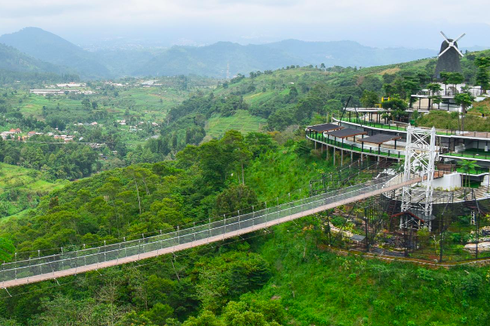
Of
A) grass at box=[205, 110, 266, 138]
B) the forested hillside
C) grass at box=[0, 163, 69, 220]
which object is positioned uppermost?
the forested hillside

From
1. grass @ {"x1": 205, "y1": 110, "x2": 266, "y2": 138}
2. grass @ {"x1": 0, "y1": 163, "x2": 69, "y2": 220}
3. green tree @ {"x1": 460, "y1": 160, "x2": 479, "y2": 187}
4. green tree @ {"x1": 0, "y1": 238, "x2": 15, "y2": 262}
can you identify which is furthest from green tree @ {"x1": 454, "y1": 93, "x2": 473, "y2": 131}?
grass @ {"x1": 0, "y1": 163, "x2": 69, "y2": 220}

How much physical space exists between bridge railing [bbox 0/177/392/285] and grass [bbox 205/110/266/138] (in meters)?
53.7

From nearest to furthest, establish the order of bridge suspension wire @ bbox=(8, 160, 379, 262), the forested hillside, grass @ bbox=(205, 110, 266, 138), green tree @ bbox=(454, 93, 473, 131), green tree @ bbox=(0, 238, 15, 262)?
the forested hillside, green tree @ bbox=(0, 238, 15, 262), bridge suspension wire @ bbox=(8, 160, 379, 262), green tree @ bbox=(454, 93, 473, 131), grass @ bbox=(205, 110, 266, 138)

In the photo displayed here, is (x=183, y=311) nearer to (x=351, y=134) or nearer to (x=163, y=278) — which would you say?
(x=163, y=278)

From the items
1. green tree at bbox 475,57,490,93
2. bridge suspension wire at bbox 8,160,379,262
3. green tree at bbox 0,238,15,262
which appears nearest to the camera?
green tree at bbox 0,238,15,262

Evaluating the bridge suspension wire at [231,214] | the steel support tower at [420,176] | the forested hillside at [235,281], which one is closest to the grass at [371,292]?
the forested hillside at [235,281]

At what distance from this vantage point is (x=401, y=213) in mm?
22766

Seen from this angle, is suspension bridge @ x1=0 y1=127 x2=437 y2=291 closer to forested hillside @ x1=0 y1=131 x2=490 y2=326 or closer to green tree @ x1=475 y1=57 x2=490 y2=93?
forested hillside @ x1=0 y1=131 x2=490 y2=326

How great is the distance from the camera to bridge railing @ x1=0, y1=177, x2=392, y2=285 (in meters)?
19.6

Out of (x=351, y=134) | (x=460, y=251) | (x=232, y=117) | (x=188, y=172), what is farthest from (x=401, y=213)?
(x=232, y=117)

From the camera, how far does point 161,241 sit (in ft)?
68.5

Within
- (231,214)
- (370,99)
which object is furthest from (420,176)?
(370,99)

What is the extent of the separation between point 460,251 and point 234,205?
11.9 meters

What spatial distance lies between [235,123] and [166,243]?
6400cm
